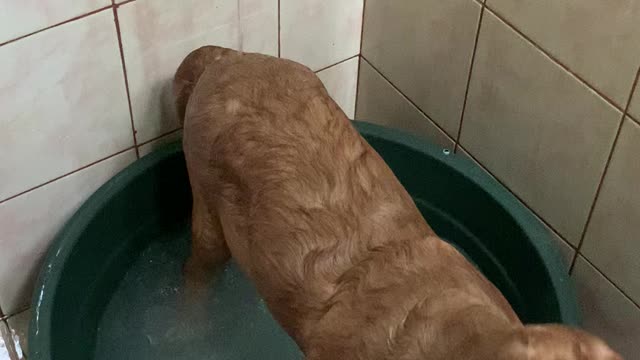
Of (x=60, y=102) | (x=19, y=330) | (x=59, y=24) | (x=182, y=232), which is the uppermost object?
(x=59, y=24)

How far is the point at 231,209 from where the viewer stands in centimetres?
113

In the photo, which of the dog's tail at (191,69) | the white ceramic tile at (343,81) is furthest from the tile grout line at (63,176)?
the white ceramic tile at (343,81)

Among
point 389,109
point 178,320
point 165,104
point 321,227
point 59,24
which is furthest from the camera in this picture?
point 389,109

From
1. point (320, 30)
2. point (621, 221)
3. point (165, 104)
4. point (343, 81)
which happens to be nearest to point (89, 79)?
point (165, 104)

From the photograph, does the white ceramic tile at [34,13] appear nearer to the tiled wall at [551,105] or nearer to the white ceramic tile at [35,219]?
the white ceramic tile at [35,219]

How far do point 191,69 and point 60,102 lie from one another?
0.62 feet

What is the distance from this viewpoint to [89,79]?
123cm

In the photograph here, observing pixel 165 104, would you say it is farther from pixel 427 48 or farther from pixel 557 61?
pixel 557 61

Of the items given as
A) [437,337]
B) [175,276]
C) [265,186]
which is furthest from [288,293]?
[175,276]

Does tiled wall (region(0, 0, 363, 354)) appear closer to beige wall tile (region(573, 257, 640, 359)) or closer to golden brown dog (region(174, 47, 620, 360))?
golden brown dog (region(174, 47, 620, 360))

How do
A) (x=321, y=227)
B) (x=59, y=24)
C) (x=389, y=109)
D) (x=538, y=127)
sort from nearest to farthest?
1. (x=321, y=227)
2. (x=59, y=24)
3. (x=538, y=127)
4. (x=389, y=109)

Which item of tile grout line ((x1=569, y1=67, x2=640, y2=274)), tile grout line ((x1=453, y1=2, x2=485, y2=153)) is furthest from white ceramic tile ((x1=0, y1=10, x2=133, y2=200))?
tile grout line ((x1=569, y1=67, x2=640, y2=274))

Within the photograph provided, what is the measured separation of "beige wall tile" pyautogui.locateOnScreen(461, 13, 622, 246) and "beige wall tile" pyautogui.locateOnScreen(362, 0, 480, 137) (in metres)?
0.03

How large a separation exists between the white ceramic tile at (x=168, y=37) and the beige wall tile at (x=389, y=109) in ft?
0.75
